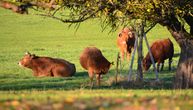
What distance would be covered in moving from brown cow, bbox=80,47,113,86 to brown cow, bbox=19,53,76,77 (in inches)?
32.1

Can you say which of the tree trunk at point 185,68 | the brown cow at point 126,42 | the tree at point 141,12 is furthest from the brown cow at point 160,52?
the tree at point 141,12

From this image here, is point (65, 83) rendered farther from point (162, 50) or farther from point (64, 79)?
point (162, 50)

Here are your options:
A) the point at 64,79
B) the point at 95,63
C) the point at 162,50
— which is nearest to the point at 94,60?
the point at 95,63

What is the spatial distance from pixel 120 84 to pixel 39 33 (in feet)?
110

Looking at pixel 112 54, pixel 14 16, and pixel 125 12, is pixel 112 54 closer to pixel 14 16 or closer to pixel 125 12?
pixel 125 12

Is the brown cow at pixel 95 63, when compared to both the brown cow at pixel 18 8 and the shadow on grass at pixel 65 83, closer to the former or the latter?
the shadow on grass at pixel 65 83

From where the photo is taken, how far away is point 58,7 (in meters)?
17.4

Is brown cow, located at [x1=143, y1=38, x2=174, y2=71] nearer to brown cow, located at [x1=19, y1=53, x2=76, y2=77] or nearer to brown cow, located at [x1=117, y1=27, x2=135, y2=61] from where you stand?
brown cow, located at [x1=19, y1=53, x2=76, y2=77]

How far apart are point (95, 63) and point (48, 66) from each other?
306 centimetres

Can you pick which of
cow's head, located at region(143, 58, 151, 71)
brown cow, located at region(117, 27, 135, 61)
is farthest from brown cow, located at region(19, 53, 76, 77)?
brown cow, located at region(117, 27, 135, 61)

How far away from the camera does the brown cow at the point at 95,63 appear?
75.0ft

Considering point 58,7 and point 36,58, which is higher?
point 58,7

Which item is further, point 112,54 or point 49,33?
point 49,33

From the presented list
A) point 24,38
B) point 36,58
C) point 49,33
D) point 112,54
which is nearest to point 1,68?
point 36,58
